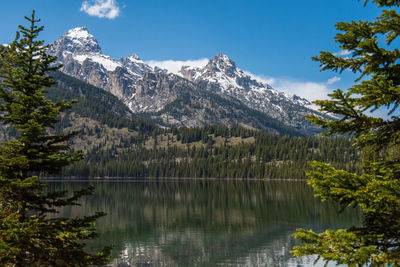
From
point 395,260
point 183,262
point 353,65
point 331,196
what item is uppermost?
point 353,65

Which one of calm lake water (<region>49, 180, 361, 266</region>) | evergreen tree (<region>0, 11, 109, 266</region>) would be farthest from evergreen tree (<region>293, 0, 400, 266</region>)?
calm lake water (<region>49, 180, 361, 266</region>)

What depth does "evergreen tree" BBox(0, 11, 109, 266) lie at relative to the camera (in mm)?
15578

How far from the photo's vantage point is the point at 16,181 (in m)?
15.7

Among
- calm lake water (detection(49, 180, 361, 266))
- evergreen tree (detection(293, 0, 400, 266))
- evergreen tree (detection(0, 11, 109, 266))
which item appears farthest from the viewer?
calm lake water (detection(49, 180, 361, 266))

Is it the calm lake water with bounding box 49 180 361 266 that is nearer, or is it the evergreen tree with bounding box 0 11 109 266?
the evergreen tree with bounding box 0 11 109 266

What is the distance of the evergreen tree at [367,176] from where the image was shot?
9.11 m

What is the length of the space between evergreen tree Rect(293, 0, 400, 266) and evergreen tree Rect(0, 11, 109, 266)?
1163 cm

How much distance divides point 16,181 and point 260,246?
55.1 metres

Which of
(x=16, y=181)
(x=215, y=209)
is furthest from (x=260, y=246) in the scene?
(x=16, y=181)

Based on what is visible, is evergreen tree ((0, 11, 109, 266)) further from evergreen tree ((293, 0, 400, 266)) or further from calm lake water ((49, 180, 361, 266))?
calm lake water ((49, 180, 361, 266))

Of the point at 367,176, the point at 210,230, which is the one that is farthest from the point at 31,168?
the point at 210,230

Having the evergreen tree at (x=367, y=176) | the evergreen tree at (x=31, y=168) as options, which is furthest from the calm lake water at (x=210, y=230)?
the evergreen tree at (x=367, y=176)

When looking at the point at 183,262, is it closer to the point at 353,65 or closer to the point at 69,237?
the point at 69,237

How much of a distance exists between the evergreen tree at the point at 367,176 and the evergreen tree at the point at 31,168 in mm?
11630
